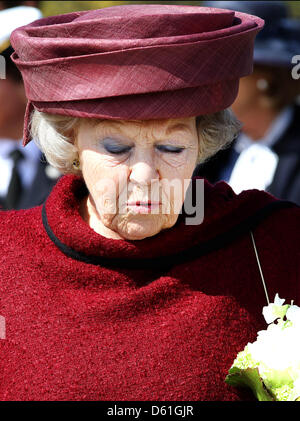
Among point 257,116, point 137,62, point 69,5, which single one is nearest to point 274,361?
point 137,62

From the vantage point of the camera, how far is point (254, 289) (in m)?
3.57

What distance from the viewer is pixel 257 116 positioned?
23.5 ft

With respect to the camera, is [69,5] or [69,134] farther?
[69,5]

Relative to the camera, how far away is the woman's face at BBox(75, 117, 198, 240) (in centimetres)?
334

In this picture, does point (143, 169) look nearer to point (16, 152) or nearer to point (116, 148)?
point (116, 148)

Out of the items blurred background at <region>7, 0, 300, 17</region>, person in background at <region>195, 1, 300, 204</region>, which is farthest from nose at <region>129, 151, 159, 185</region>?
blurred background at <region>7, 0, 300, 17</region>

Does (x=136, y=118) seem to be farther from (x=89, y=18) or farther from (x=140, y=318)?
(x=140, y=318)

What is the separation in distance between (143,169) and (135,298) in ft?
1.63

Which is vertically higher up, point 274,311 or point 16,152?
point 274,311

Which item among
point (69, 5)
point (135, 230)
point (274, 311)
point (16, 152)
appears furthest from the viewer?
point (69, 5)

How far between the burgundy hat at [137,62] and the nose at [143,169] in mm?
161

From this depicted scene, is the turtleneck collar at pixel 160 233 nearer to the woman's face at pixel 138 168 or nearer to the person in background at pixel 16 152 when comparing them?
the woman's face at pixel 138 168

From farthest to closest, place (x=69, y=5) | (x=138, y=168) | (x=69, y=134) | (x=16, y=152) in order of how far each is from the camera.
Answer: (x=69, y=5) → (x=16, y=152) → (x=69, y=134) → (x=138, y=168)

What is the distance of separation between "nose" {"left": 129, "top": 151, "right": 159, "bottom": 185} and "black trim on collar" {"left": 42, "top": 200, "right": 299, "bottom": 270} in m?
0.37
